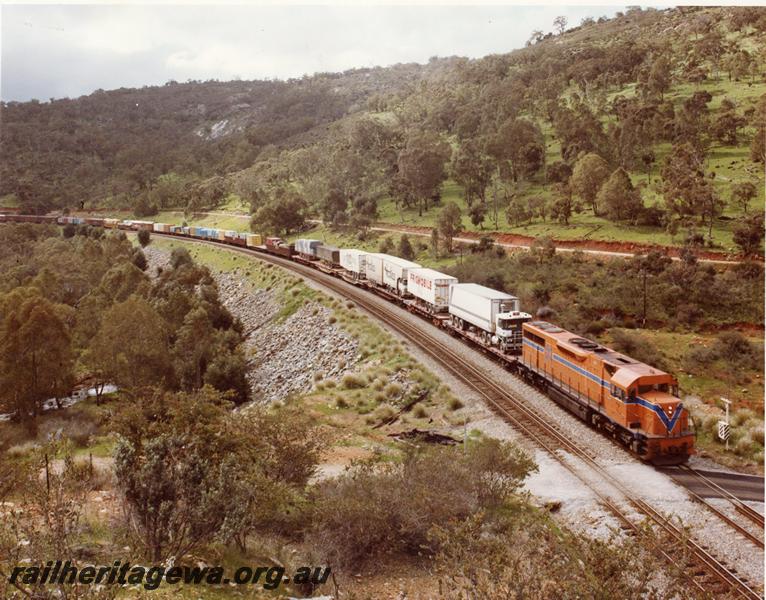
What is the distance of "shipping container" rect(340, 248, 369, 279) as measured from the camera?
57906 mm

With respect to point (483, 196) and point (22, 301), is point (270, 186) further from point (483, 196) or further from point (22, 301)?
point (22, 301)

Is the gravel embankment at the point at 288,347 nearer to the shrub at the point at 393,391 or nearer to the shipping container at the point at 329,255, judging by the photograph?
the shrub at the point at 393,391

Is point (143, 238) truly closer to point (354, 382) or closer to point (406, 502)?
point (354, 382)

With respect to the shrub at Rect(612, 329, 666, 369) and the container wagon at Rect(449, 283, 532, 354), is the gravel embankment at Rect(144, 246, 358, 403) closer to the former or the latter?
the container wagon at Rect(449, 283, 532, 354)

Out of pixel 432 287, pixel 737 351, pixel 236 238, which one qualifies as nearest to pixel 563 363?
pixel 737 351

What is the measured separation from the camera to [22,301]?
38.7m

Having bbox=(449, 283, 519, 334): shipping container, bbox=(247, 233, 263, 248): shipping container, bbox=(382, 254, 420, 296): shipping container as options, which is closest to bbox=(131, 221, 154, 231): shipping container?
bbox=(247, 233, 263, 248): shipping container

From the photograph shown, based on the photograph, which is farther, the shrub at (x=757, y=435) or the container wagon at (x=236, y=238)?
the container wagon at (x=236, y=238)

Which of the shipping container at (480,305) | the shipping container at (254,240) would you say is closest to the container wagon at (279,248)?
the shipping container at (254,240)

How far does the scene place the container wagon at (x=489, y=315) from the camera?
32.8m

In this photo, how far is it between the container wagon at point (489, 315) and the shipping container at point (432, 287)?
74.7 inches

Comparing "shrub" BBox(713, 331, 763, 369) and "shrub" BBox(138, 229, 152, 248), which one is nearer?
"shrub" BBox(713, 331, 763, 369)

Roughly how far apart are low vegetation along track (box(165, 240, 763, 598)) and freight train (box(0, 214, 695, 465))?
64.3 inches

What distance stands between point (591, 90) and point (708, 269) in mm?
70253
